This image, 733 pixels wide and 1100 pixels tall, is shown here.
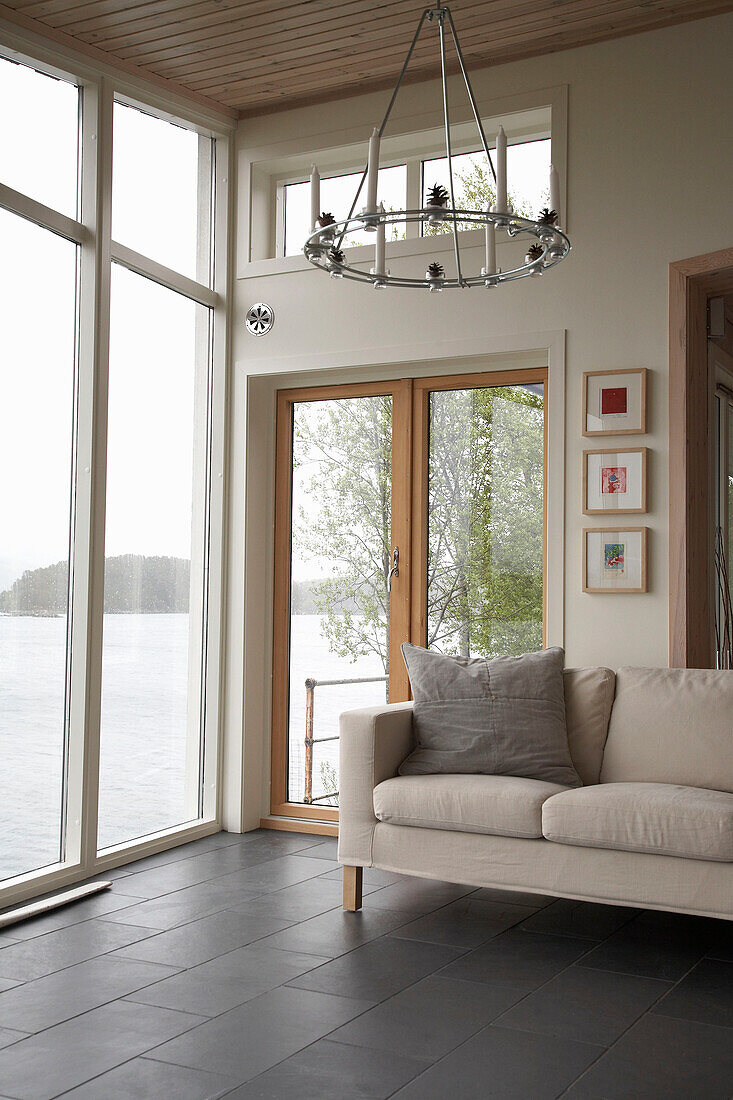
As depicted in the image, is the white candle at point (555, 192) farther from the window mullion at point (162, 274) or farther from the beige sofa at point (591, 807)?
the window mullion at point (162, 274)

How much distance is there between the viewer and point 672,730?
3.79 meters

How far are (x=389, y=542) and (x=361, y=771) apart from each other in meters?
1.48

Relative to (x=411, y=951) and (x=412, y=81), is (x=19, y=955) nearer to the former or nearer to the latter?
(x=411, y=951)

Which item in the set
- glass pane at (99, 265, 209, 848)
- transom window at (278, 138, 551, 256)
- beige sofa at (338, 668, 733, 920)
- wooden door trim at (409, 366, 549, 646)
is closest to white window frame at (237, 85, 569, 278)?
transom window at (278, 138, 551, 256)

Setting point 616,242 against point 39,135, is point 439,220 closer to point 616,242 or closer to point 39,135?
point 616,242

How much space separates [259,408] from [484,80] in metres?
1.82

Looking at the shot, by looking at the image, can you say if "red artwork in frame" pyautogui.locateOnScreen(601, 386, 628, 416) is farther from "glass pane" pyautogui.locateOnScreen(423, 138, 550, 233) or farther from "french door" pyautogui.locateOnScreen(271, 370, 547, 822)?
"glass pane" pyautogui.locateOnScreen(423, 138, 550, 233)

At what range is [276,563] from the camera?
5.35 m

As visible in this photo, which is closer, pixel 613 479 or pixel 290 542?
pixel 613 479

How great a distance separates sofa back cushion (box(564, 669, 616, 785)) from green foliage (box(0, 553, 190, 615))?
1898 millimetres

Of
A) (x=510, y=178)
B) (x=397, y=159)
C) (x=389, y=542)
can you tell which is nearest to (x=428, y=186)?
(x=397, y=159)

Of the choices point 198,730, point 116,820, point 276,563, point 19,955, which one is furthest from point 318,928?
point 276,563

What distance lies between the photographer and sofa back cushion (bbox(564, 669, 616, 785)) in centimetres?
397

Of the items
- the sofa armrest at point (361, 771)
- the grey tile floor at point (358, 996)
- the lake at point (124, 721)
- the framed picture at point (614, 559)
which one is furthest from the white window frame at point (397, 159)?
the grey tile floor at point (358, 996)
